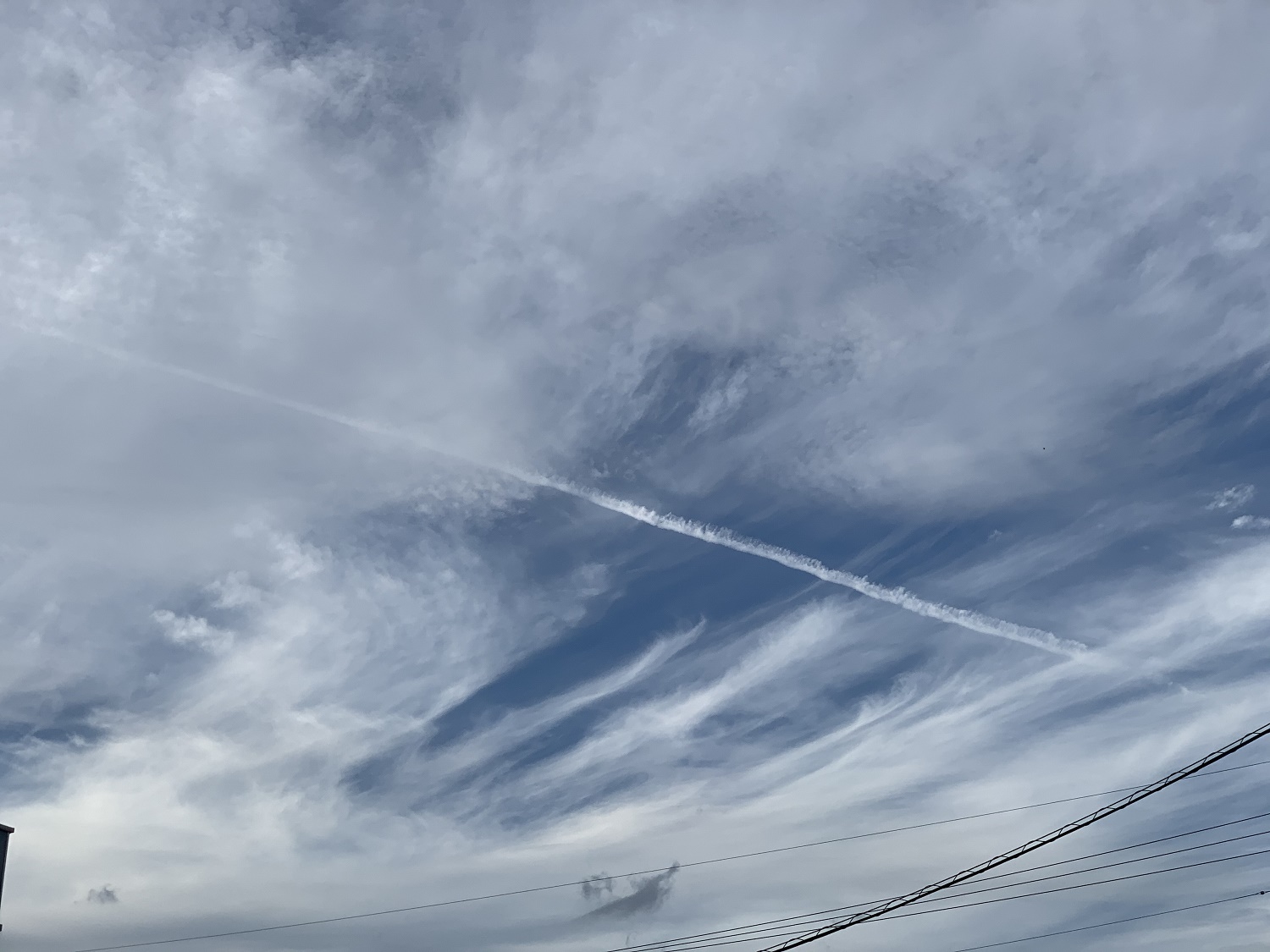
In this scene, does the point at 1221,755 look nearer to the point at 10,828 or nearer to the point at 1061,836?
the point at 1061,836

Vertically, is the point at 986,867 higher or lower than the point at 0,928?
lower

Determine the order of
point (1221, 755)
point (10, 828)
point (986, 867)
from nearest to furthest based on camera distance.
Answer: point (1221, 755)
point (986, 867)
point (10, 828)

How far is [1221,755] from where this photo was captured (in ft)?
201

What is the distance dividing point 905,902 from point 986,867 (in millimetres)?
6369

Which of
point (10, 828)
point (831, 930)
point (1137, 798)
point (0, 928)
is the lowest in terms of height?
point (831, 930)

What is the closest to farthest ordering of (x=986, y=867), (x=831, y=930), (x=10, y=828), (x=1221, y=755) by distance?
(x=1221, y=755) → (x=986, y=867) → (x=831, y=930) → (x=10, y=828)

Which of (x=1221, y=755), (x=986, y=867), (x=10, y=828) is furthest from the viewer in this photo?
(x=10, y=828)

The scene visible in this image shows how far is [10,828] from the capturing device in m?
77.8

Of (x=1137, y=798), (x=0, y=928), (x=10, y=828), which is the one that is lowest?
(x=1137, y=798)

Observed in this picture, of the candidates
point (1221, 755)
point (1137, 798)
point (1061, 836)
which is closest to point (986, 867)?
point (1061, 836)

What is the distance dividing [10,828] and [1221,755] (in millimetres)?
81661

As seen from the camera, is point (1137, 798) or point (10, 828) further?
point (10, 828)

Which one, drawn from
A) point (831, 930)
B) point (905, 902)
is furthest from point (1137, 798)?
point (831, 930)

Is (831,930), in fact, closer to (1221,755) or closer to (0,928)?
(1221,755)
